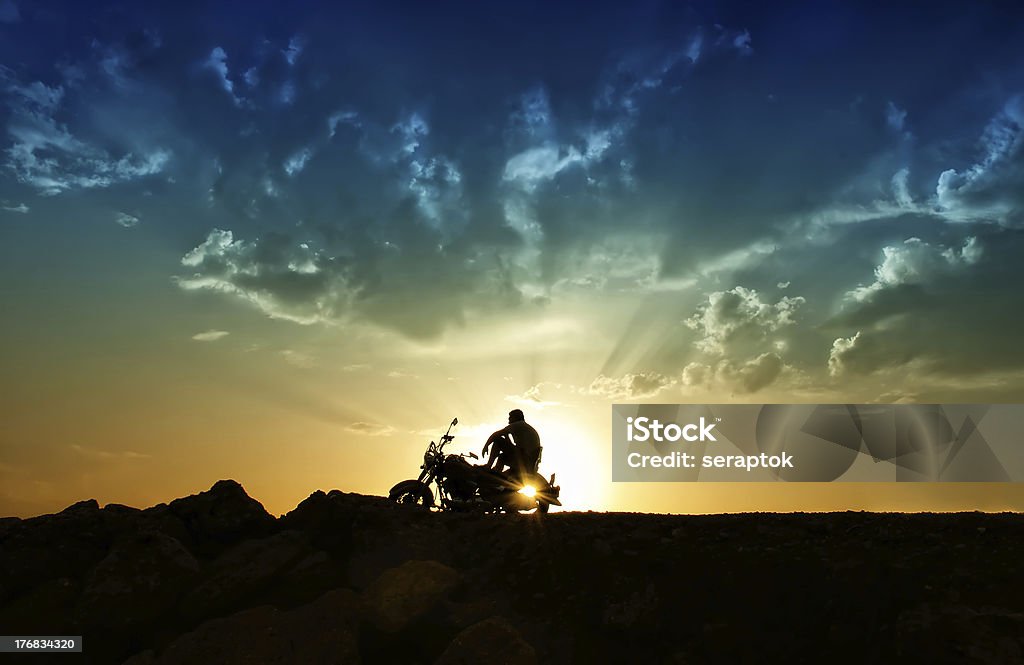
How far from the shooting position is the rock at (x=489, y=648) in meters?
11.7

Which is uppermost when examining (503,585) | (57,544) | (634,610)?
(57,544)

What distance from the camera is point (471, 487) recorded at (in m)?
17.5

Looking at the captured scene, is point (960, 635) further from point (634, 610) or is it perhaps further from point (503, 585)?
point (503, 585)

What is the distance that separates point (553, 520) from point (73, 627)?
8.83 m

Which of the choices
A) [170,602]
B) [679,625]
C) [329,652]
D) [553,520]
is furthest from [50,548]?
[679,625]

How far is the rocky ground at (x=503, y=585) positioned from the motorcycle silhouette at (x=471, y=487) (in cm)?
155

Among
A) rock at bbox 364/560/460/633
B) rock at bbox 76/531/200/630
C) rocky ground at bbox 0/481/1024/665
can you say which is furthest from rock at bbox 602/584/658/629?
rock at bbox 76/531/200/630

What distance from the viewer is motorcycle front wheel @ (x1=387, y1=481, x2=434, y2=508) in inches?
691

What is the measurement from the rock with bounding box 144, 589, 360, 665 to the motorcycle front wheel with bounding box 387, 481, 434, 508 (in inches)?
166

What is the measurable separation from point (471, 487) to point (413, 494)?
4.46 ft

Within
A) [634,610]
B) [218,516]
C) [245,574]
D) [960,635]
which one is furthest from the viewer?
[218,516]

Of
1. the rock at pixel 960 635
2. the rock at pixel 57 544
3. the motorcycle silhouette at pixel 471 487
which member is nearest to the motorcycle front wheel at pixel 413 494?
the motorcycle silhouette at pixel 471 487

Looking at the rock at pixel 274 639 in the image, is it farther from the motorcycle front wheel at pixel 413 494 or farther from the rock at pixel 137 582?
the motorcycle front wheel at pixel 413 494

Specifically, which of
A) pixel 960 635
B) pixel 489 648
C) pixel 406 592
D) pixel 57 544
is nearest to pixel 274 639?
pixel 406 592
